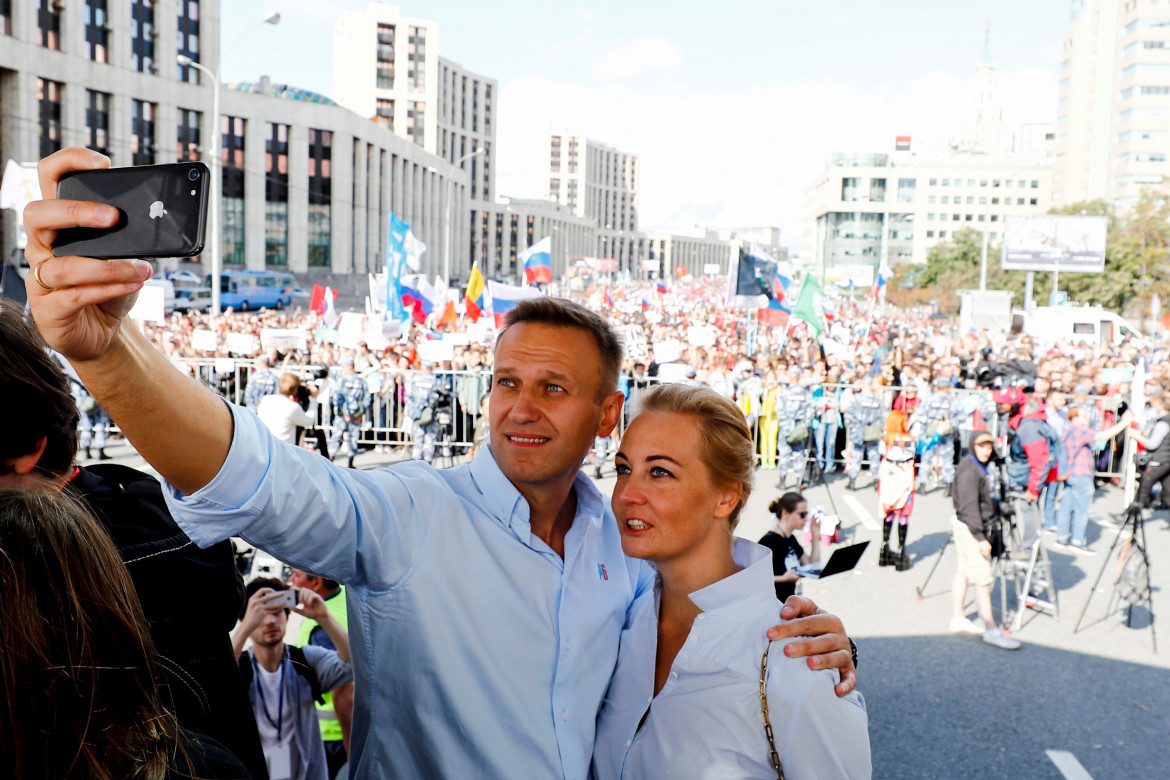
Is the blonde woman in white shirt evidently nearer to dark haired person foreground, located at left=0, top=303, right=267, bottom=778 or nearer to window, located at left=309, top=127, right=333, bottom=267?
dark haired person foreground, located at left=0, top=303, right=267, bottom=778

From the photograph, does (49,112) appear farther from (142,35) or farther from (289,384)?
(289,384)

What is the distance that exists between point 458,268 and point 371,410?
330 feet

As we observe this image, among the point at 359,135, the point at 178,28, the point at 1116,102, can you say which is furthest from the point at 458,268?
the point at 1116,102

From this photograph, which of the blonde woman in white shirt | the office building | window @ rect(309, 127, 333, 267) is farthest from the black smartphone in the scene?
window @ rect(309, 127, 333, 267)

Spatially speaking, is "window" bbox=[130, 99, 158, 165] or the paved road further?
"window" bbox=[130, 99, 158, 165]

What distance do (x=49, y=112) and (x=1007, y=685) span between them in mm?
55174

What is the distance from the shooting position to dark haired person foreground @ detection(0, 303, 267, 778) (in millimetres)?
1675

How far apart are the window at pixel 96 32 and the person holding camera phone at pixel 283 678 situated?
57789 mm

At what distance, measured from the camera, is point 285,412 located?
9.76m

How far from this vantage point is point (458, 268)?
374ft

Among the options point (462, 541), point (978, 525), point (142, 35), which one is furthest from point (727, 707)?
point (142, 35)

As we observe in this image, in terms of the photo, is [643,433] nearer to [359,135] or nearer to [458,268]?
[359,135]

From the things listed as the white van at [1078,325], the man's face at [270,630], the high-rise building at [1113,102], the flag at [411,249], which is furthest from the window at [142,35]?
the high-rise building at [1113,102]

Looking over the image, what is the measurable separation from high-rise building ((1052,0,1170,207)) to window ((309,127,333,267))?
75132mm
